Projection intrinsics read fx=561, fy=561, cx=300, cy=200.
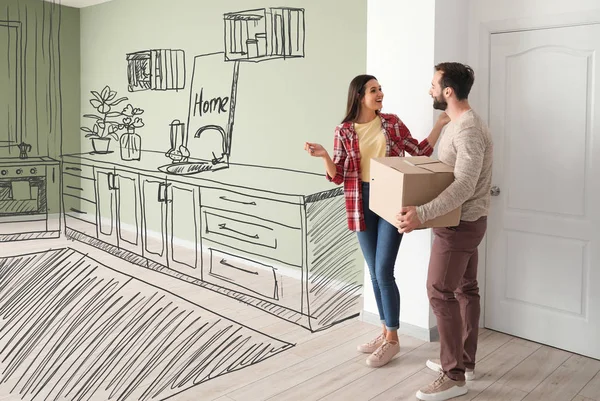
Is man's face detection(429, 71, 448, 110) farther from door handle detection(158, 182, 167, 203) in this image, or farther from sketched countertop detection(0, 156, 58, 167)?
sketched countertop detection(0, 156, 58, 167)

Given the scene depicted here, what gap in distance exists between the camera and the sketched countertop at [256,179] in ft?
12.4

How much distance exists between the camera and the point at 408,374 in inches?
96.0

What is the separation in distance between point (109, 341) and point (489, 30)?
247cm

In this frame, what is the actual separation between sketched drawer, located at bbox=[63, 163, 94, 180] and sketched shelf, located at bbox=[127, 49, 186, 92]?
3.71ft

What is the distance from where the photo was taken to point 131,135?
552 centimetres

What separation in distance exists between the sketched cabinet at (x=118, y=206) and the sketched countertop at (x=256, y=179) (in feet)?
0.62

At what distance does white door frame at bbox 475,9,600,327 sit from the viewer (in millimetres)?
2537

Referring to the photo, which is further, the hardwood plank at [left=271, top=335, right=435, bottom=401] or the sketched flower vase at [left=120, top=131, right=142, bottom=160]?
the sketched flower vase at [left=120, top=131, right=142, bottom=160]

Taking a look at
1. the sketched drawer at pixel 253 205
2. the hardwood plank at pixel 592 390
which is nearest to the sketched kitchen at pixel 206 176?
the sketched drawer at pixel 253 205

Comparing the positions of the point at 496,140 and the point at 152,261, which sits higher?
the point at 496,140

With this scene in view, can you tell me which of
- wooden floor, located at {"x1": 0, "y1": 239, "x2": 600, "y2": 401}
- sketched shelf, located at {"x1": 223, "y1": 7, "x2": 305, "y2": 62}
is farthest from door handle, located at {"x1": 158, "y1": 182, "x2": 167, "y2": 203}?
wooden floor, located at {"x1": 0, "y1": 239, "x2": 600, "y2": 401}

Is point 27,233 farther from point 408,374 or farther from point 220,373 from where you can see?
point 408,374

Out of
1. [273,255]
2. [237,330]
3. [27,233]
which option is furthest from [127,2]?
[237,330]

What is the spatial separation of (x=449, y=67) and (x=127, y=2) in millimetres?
4200
